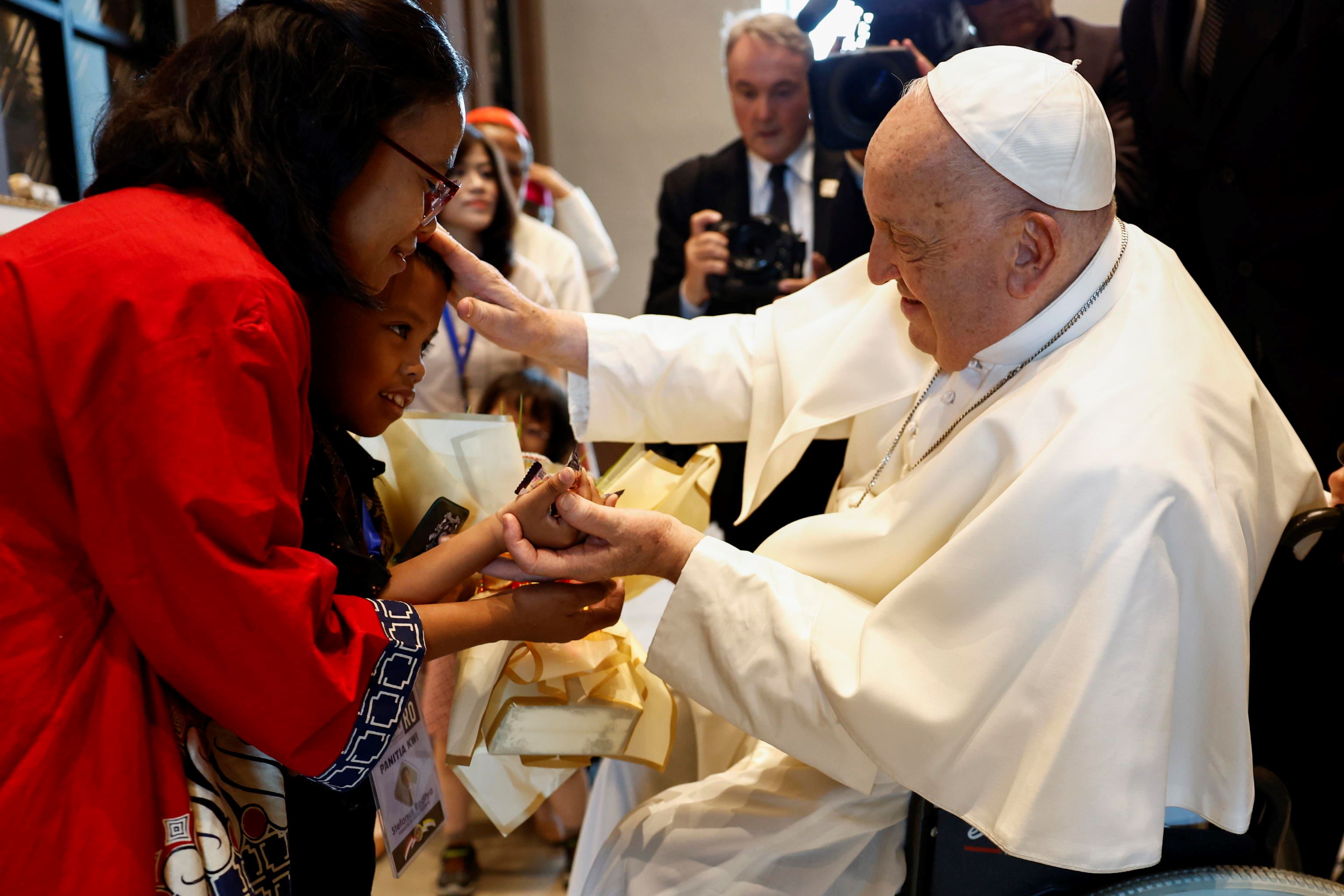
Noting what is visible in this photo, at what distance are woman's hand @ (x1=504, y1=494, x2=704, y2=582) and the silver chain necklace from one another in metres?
0.42

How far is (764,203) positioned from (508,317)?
2073 mm

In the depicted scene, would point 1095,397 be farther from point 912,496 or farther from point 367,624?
point 367,624

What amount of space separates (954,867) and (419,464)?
1057 mm

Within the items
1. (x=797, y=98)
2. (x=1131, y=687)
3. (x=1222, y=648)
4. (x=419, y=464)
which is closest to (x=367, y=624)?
(x=419, y=464)

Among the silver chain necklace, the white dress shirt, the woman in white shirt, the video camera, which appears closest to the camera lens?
the video camera

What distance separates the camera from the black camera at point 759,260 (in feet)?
10.9

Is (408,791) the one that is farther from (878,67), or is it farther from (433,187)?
(878,67)

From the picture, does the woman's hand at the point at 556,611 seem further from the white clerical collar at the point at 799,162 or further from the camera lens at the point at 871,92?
the white clerical collar at the point at 799,162

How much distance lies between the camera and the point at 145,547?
113 centimetres

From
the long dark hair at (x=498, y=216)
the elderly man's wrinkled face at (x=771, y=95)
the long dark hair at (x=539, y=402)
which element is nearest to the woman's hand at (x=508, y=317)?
the long dark hair at (x=539, y=402)

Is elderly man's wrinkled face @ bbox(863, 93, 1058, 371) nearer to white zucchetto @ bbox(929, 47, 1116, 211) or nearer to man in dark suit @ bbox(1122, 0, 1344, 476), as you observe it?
white zucchetto @ bbox(929, 47, 1116, 211)

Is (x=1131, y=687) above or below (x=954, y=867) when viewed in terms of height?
above

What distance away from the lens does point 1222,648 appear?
4.83ft

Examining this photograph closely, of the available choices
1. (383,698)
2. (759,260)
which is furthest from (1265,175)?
(383,698)
